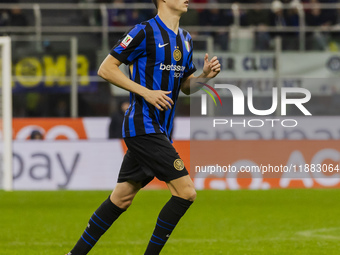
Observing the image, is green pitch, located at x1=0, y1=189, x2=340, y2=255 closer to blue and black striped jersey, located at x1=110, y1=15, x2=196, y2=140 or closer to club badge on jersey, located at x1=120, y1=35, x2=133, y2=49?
blue and black striped jersey, located at x1=110, y1=15, x2=196, y2=140

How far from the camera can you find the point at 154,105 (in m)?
4.32

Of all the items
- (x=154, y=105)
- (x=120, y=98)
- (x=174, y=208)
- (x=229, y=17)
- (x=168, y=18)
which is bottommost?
(x=120, y=98)

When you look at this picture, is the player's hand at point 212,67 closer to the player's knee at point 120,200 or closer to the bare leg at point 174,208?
the bare leg at point 174,208

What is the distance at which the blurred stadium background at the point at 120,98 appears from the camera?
11922 millimetres

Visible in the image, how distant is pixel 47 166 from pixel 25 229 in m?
4.56

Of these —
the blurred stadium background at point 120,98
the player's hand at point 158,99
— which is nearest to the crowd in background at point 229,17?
the blurred stadium background at point 120,98

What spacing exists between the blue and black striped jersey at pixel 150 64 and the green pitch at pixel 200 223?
166 cm

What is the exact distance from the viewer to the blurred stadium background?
469 inches

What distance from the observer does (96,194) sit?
38.4ft

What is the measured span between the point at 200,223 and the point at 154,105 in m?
4.06

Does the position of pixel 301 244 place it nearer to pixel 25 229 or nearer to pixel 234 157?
pixel 25 229

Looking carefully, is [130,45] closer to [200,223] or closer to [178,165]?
[178,165]

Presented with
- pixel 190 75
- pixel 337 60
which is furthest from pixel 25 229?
pixel 337 60

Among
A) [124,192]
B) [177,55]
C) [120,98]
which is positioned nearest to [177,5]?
[177,55]
